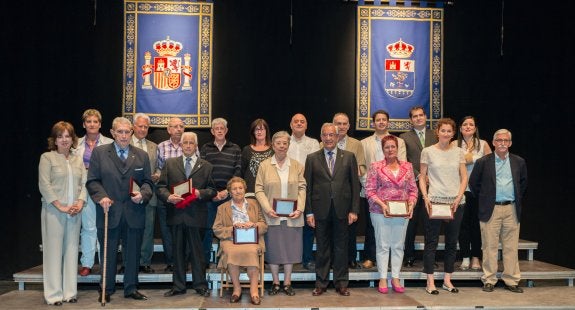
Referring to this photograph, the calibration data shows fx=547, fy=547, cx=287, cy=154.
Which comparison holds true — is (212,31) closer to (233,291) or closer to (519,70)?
(233,291)

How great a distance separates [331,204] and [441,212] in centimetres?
106

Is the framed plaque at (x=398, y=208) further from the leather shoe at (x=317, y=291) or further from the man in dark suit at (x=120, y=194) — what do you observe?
the man in dark suit at (x=120, y=194)

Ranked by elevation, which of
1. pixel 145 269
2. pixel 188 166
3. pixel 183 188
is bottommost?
pixel 145 269

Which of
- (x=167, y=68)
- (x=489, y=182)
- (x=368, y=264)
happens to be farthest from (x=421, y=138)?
(x=167, y=68)

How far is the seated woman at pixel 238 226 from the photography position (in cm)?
505

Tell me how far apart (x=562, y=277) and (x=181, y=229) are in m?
4.11

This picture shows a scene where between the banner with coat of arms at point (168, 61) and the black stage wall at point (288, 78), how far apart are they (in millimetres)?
161

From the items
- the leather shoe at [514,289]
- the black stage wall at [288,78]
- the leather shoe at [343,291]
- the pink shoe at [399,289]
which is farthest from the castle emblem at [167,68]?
the leather shoe at [514,289]

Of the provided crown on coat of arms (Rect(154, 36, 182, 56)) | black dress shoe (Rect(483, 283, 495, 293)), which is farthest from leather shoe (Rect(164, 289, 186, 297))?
crown on coat of arms (Rect(154, 36, 182, 56))

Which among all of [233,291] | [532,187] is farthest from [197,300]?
[532,187]

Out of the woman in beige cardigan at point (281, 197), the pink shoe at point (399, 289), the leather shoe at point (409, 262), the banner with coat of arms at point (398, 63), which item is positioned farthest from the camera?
the banner with coat of arms at point (398, 63)

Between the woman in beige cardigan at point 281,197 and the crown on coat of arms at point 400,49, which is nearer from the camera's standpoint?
the woman in beige cardigan at point 281,197

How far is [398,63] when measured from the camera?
7277 mm

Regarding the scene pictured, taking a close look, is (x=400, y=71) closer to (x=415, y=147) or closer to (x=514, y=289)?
(x=415, y=147)
